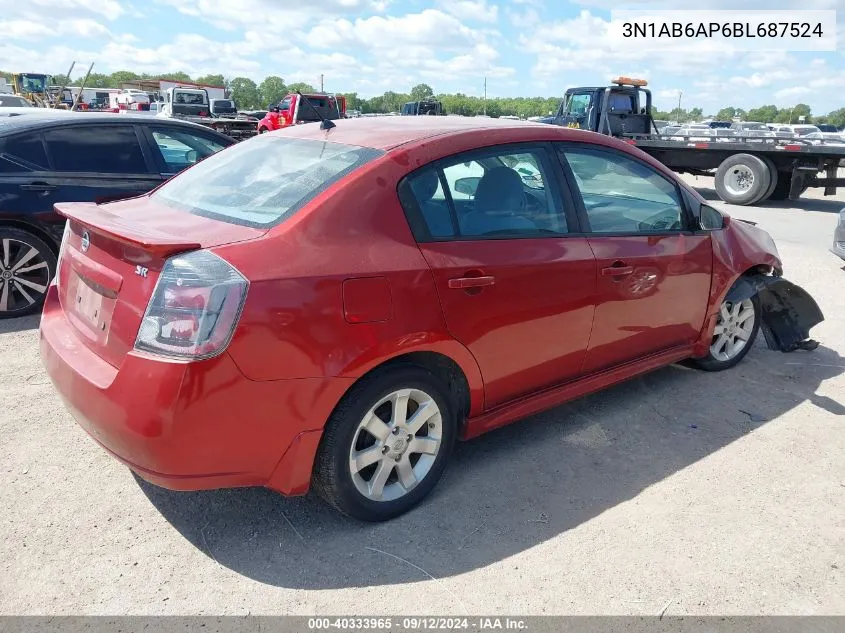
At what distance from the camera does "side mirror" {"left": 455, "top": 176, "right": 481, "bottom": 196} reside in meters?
3.03

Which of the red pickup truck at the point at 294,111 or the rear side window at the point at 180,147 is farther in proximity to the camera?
the red pickup truck at the point at 294,111

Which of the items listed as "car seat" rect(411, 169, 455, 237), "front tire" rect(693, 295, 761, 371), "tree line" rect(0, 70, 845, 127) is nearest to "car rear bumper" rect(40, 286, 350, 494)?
"car seat" rect(411, 169, 455, 237)

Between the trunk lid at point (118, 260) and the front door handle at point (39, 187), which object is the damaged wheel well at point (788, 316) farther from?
the front door handle at point (39, 187)

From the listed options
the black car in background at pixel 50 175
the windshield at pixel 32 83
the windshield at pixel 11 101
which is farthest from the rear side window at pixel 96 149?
the windshield at pixel 32 83

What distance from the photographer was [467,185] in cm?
310

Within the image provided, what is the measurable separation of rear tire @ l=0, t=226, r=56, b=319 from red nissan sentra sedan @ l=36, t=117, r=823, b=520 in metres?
2.56

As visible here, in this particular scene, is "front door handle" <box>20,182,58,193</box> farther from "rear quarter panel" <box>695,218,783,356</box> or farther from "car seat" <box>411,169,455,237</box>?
"rear quarter panel" <box>695,218,783,356</box>

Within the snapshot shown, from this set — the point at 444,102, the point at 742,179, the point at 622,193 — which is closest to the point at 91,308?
the point at 622,193

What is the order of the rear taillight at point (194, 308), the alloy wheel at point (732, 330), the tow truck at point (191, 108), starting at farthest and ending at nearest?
the tow truck at point (191, 108) < the alloy wheel at point (732, 330) < the rear taillight at point (194, 308)

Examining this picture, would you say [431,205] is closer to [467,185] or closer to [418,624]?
[467,185]

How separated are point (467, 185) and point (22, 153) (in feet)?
13.7

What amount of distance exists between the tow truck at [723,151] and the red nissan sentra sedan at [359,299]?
11.0 m

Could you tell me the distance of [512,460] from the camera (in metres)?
3.47

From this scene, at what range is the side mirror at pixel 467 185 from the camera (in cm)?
303
